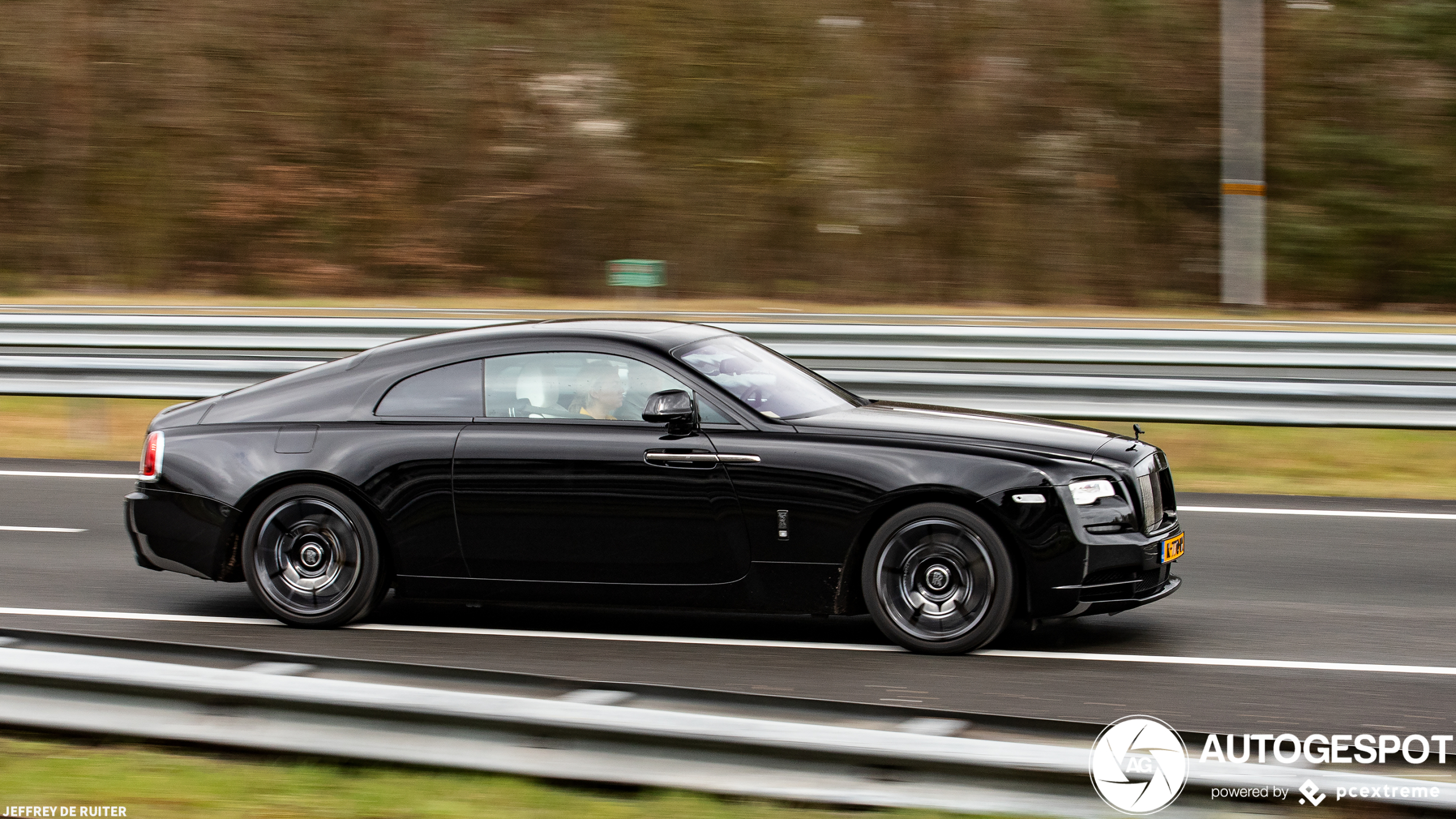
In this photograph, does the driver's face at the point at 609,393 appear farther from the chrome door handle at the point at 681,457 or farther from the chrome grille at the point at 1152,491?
the chrome grille at the point at 1152,491

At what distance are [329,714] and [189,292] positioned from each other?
1988 centimetres

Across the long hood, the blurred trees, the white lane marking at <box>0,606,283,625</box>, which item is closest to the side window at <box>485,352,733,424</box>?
the long hood

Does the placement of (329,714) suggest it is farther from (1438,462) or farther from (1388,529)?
(1438,462)

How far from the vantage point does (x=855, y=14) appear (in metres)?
21.8

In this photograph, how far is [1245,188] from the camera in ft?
53.9

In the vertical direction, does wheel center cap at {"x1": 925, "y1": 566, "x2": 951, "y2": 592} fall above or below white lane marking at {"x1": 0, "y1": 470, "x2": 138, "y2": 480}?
below

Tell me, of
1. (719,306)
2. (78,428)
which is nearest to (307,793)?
(78,428)

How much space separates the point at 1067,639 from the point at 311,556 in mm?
3369

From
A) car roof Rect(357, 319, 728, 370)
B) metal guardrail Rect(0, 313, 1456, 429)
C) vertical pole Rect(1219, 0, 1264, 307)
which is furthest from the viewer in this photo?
vertical pole Rect(1219, 0, 1264, 307)

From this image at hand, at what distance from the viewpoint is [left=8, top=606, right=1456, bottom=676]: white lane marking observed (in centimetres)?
606

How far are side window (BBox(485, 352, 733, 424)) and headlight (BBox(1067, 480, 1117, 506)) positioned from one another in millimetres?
1546

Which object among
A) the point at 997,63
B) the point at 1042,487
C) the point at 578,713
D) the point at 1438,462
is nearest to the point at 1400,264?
the point at 997,63

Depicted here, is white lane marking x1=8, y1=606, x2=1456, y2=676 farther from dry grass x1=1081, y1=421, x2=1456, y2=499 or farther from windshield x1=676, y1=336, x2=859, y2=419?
dry grass x1=1081, y1=421, x2=1456, y2=499

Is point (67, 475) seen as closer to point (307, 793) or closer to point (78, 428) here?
point (78, 428)
